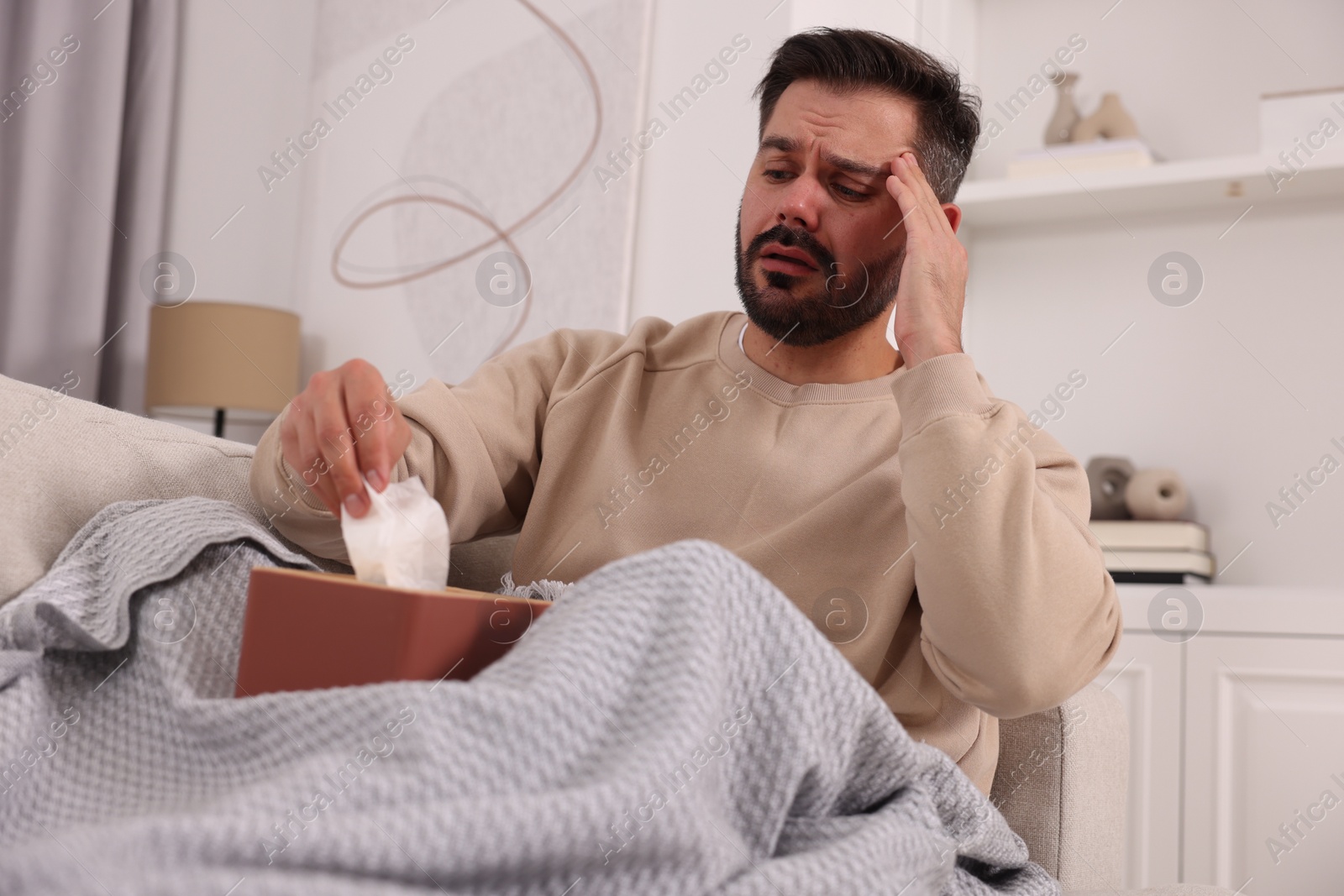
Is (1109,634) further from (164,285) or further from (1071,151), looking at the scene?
(164,285)

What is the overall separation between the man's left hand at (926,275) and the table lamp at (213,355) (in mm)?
1493

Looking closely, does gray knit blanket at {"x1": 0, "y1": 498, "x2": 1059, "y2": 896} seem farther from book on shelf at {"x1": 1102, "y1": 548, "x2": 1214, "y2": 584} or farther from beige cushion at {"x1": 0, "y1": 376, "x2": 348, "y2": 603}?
book on shelf at {"x1": 1102, "y1": 548, "x2": 1214, "y2": 584}

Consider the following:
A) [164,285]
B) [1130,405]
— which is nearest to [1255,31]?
[1130,405]

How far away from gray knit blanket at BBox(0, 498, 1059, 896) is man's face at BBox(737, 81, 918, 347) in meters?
0.55

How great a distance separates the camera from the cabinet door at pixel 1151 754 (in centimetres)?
175

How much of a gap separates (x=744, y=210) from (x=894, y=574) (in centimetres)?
44

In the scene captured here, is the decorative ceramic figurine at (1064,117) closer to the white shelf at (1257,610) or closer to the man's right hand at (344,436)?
the white shelf at (1257,610)

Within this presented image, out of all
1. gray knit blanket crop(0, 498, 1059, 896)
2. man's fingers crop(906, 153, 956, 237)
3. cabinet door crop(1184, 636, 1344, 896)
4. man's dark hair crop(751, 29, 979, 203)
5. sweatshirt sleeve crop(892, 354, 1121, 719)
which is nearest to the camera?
gray knit blanket crop(0, 498, 1059, 896)

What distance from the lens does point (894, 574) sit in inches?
37.1

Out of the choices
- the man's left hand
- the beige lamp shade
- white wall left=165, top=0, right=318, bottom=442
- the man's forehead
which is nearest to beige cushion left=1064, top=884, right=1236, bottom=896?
the man's left hand


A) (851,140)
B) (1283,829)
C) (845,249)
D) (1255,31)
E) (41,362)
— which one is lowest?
(1283,829)

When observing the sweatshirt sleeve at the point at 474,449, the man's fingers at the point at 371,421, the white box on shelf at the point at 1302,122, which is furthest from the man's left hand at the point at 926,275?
the white box on shelf at the point at 1302,122

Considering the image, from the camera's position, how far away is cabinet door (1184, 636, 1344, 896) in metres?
1.68

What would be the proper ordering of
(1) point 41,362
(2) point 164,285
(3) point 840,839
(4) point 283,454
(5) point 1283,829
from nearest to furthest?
(3) point 840,839 → (4) point 283,454 → (5) point 1283,829 → (1) point 41,362 → (2) point 164,285
